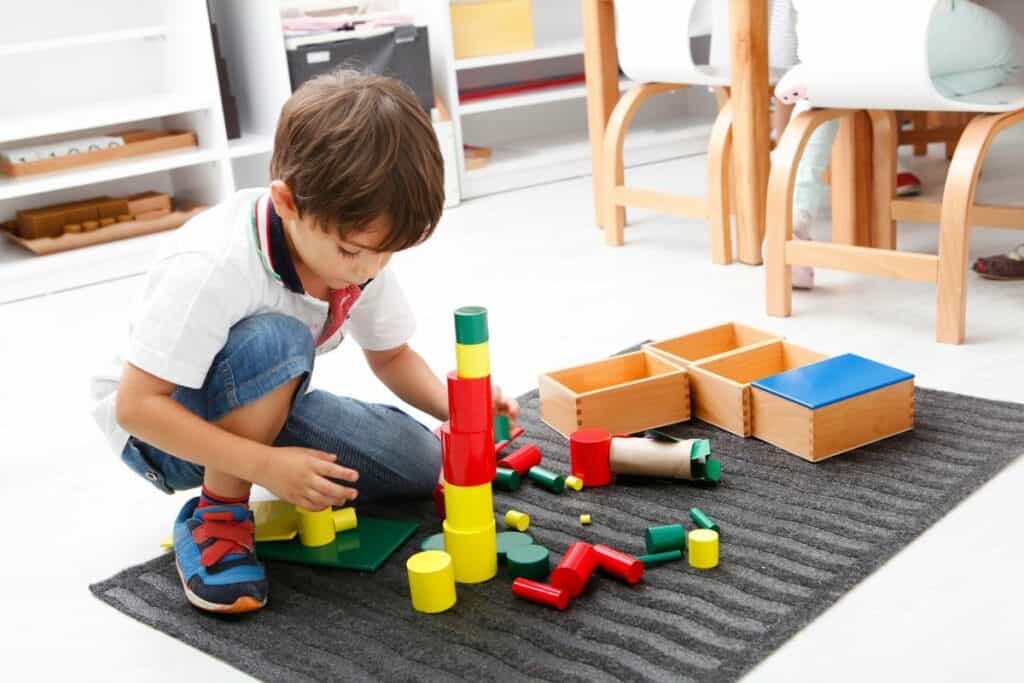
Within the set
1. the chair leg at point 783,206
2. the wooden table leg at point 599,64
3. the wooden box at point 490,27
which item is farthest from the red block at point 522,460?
the wooden box at point 490,27

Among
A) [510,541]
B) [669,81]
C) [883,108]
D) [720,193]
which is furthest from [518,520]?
[669,81]

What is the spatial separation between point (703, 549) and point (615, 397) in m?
0.36

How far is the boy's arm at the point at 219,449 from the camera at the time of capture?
111cm

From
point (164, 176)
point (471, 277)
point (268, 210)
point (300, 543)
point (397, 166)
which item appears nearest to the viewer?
point (397, 166)

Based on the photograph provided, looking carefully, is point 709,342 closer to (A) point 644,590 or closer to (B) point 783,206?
(B) point 783,206

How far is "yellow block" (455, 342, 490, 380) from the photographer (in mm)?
1110

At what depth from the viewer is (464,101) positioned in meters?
3.21

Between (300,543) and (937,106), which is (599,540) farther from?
(937,106)

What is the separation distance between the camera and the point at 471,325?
43.2 inches

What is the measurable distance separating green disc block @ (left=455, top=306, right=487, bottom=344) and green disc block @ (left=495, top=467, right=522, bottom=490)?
321 millimetres

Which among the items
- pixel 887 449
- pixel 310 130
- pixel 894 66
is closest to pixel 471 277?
pixel 894 66

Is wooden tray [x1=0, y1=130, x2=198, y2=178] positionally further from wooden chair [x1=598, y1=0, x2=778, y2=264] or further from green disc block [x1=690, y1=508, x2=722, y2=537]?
green disc block [x1=690, y1=508, x2=722, y2=537]

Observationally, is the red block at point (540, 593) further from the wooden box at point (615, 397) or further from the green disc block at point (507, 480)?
the wooden box at point (615, 397)

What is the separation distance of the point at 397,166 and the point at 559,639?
45 cm
